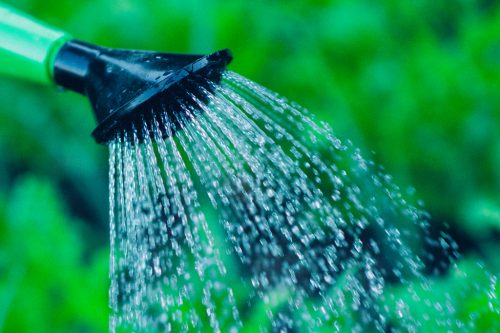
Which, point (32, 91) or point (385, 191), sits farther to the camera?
point (32, 91)

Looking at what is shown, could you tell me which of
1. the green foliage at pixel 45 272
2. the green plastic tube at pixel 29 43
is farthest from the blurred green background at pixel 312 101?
the green plastic tube at pixel 29 43

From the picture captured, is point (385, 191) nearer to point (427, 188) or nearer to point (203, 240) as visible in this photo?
point (427, 188)

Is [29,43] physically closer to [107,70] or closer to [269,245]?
[107,70]

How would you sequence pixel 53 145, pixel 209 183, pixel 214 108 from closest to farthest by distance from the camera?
pixel 214 108, pixel 209 183, pixel 53 145

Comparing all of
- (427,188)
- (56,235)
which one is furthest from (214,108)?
(427,188)

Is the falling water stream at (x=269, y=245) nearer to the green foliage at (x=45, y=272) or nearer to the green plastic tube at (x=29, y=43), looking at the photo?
the green foliage at (x=45, y=272)

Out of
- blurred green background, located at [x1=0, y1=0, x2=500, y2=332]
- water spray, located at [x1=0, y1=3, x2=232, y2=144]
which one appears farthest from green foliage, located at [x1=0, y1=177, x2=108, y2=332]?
water spray, located at [x1=0, y1=3, x2=232, y2=144]
